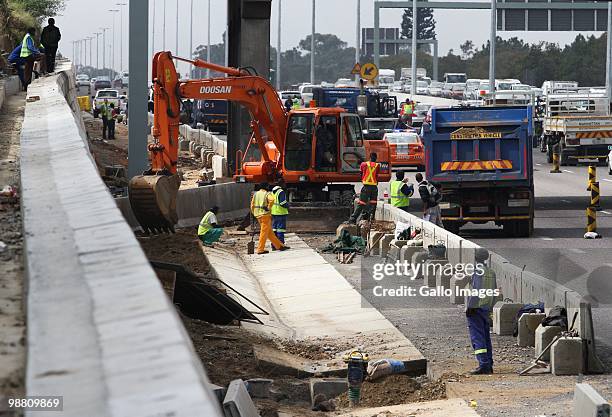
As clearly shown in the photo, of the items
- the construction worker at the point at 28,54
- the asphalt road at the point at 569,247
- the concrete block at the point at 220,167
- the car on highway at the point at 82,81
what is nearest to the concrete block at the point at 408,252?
the asphalt road at the point at 569,247

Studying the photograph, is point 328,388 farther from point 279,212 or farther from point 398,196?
point 398,196

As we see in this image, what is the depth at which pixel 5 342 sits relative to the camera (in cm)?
623

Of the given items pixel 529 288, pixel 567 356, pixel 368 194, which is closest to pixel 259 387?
pixel 567 356

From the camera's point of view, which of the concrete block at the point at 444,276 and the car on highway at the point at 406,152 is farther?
the car on highway at the point at 406,152

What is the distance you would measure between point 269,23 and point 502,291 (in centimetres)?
2465

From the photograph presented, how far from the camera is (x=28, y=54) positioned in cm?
3241

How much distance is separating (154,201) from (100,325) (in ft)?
68.2

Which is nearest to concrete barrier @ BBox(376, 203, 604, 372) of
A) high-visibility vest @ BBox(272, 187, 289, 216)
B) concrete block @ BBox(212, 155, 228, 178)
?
high-visibility vest @ BBox(272, 187, 289, 216)

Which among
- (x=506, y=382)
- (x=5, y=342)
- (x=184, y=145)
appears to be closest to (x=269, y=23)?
(x=184, y=145)

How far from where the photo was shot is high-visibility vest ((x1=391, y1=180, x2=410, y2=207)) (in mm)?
29855

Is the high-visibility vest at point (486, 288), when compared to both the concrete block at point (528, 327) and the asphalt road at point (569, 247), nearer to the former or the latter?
the concrete block at point (528, 327)

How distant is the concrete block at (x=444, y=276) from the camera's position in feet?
69.5

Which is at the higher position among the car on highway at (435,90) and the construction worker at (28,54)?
the car on highway at (435,90)

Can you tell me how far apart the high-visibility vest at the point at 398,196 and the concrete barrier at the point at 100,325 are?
21.9 meters
